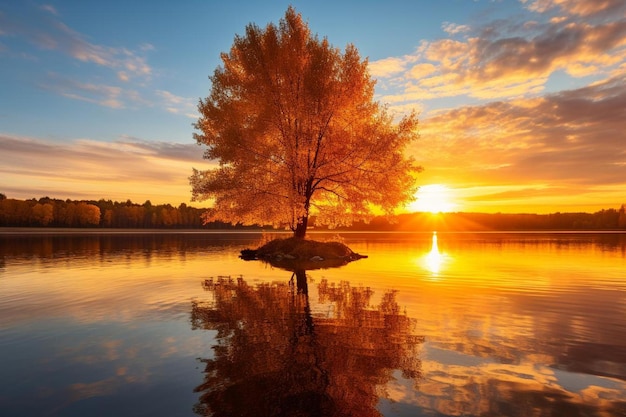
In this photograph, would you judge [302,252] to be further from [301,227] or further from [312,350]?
[312,350]

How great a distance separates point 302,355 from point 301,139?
871 inches

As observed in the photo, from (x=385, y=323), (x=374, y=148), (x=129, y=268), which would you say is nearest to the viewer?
(x=385, y=323)

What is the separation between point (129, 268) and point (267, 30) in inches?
773

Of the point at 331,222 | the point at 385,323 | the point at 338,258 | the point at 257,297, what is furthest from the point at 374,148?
the point at 385,323

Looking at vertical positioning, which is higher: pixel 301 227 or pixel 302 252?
pixel 301 227

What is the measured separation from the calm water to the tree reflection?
35mm

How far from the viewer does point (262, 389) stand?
5840 mm

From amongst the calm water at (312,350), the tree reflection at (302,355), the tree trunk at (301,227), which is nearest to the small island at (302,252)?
the tree trunk at (301,227)

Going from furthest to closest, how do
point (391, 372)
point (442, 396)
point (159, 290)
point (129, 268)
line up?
point (129, 268) < point (159, 290) < point (391, 372) < point (442, 396)

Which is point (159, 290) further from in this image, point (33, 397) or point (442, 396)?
point (442, 396)

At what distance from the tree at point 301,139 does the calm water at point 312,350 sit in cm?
1293

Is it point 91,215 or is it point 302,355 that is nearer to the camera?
point 302,355

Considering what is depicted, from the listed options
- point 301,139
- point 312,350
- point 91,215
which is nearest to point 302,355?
point 312,350

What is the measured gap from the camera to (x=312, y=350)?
25.3ft
